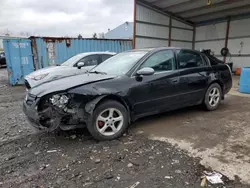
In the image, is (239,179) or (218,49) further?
(218,49)

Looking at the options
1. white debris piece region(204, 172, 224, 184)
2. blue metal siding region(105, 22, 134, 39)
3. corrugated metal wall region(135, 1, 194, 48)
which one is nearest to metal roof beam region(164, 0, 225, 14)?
corrugated metal wall region(135, 1, 194, 48)

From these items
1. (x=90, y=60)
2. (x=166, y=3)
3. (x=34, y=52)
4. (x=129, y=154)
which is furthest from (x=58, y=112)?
(x=166, y=3)

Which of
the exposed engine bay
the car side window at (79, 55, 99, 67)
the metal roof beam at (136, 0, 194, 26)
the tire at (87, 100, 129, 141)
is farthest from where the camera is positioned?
the metal roof beam at (136, 0, 194, 26)

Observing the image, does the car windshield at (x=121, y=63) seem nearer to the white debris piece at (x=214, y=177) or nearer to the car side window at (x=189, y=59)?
the car side window at (x=189, y=59)

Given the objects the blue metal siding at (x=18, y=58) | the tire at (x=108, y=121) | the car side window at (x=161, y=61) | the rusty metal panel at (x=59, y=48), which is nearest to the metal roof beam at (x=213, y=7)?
the rusty metal panel at (x=59, y=48)

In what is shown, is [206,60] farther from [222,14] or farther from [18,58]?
[222,14]

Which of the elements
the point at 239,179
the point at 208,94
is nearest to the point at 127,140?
the point at 239,179

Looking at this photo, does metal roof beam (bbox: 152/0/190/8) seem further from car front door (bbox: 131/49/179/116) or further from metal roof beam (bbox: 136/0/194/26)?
car front door (bbox: 131/49/179/116)

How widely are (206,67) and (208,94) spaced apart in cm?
64

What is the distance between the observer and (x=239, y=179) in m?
2.32

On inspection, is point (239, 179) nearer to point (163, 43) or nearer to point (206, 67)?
point (206, 67)

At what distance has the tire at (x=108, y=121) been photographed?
3.20 meters

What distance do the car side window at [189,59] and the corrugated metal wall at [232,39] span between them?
11737 millimetres

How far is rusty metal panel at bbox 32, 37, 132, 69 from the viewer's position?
1021 centimetres
